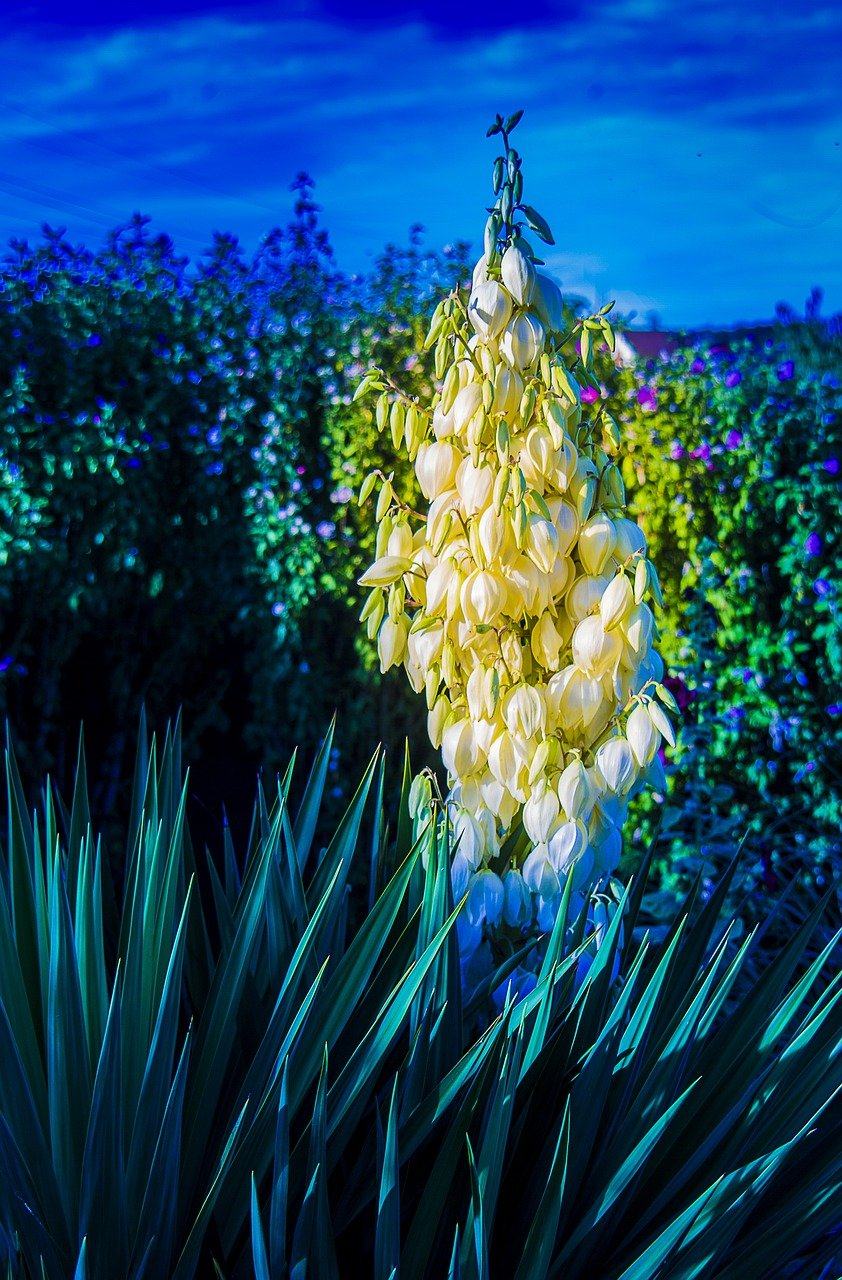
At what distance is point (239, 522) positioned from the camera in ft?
12.0

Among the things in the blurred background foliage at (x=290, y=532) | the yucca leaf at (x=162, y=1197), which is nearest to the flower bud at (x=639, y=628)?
the yucca leaf at (x=162, y=1197)

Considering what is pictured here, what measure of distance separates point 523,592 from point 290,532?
2.12 meters

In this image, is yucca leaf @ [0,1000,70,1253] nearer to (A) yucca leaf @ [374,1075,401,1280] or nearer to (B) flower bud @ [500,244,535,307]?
(A) yucca leaf @ [374,1075,401,1280]

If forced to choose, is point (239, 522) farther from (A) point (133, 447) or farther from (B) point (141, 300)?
(B) point (141, 300)

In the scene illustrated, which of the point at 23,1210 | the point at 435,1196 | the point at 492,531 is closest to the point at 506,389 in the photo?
the point at 492,531

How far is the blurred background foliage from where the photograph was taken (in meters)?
3.33

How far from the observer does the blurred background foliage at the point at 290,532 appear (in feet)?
10.9

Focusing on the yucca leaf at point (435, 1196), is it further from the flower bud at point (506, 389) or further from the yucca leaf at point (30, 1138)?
the flower bud at point (506, 389)

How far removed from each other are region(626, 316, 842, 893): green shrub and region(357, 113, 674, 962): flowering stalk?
178 centimetres

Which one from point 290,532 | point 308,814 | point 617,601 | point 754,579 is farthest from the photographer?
point 290,532

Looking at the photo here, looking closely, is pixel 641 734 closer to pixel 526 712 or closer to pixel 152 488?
pixel 526 712

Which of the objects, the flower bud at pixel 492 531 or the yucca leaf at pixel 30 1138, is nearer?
the yucca leaf at pixel 30 1138

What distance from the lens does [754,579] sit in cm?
337

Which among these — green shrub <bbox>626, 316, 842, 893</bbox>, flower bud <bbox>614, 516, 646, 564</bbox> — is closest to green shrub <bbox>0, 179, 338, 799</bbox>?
green shrub <bbox>626, 316, 842, 893</bbox>
